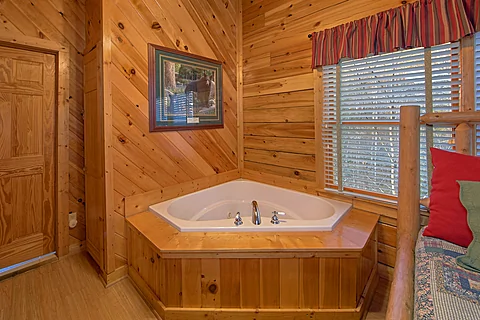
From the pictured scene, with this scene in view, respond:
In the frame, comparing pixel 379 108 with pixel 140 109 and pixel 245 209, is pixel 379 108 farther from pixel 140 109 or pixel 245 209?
pixel 140 109

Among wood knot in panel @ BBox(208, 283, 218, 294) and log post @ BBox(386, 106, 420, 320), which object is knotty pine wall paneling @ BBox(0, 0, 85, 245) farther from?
log post @ BBox(386, 106, 420, 320)

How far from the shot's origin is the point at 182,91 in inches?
105

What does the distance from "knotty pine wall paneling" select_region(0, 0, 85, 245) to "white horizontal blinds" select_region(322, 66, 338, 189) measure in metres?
2.46

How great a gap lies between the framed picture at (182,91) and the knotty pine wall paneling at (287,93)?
0.46 m

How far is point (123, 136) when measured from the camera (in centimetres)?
225

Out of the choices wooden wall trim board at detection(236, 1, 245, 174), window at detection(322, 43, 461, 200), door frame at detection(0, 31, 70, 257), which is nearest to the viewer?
window at detection(322, 43, 461, 200)

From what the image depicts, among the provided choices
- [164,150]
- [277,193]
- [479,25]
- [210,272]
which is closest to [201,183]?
[164,150]

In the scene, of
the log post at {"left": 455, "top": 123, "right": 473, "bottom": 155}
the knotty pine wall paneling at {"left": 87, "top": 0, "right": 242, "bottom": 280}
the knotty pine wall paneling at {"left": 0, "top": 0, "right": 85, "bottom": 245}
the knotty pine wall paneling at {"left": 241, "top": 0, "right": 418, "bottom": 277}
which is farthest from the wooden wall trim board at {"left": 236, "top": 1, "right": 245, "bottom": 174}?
the log post at {"left": 455, "top": 123, "right": 473, "bottom": 155}

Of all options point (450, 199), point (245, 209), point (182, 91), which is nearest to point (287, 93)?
point (182, 91)

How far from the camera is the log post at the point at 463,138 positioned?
160cm

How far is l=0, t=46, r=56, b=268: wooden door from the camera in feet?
7.49

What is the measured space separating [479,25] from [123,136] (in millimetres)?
2687

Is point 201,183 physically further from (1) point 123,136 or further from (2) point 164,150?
(1) point 123,136

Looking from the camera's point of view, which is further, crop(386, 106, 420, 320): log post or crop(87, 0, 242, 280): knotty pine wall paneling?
crop(87, 0, 242, 280): knotty pine wall paneling
